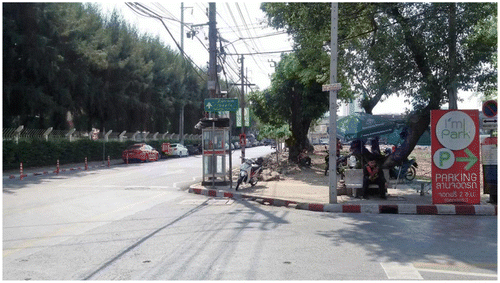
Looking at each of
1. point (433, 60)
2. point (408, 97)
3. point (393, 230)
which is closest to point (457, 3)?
point (433, 60)

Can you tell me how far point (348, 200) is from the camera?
1166cm

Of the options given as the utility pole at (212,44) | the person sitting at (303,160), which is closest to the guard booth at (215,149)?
the utility pole at (212,44)

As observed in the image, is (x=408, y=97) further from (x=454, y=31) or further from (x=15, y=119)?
(x=15, y=119)

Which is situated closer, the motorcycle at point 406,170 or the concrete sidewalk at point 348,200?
the concrete sidewalk at point 348,200

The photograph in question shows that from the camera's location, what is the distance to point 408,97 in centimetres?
1304

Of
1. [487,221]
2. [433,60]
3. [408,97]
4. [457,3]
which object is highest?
[457,3]

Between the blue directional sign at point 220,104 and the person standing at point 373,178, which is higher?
the blue directional sign at point 220,104

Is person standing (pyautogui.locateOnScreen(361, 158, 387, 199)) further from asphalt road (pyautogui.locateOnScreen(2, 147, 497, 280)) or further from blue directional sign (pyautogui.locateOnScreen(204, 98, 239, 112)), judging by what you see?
blue directional sign (pyautogui.locateOnScreen(204, 98, 239, 112))

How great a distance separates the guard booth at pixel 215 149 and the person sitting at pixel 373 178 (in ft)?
17.1

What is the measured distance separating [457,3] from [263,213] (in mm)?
7615

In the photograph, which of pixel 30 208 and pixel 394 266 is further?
pixel 30 208

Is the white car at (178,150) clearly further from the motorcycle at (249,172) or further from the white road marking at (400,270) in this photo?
the white road marking at (400,270)

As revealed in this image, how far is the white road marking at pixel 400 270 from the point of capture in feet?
16.8

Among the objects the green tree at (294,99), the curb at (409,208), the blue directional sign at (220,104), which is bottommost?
the curb at (409,208)
